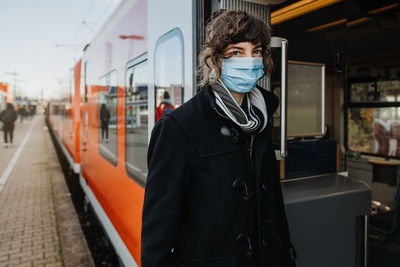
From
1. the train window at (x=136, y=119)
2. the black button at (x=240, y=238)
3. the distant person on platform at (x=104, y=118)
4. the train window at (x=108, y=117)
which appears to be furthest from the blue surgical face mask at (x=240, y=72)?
the distant person on platform at (x=104, y=118)

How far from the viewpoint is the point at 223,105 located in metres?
1.32

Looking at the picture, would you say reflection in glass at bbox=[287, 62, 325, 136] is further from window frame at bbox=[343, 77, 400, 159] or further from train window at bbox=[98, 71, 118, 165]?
train window at bbox=[98, 71, 118, 165]

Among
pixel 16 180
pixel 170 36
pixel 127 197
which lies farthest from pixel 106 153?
pixel 16 180

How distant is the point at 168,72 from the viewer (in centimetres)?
214

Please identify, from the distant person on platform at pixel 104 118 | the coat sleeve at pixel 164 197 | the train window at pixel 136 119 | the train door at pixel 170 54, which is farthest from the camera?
the distant person on platform at pixel 104 118

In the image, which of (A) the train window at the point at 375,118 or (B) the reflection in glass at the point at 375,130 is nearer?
(A) the train window at the point at 375,118

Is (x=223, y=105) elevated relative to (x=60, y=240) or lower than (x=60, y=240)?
elevated

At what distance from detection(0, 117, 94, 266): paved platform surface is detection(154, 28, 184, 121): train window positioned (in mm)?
2936

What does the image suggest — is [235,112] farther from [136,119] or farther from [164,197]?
[136,119]

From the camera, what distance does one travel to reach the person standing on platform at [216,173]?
128cm

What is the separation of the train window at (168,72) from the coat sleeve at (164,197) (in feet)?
2.37

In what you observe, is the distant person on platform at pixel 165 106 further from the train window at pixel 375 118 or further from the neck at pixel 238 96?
the train window at pixel 375 118

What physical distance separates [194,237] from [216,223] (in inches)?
4.1

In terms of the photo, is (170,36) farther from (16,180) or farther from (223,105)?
(16,180)
